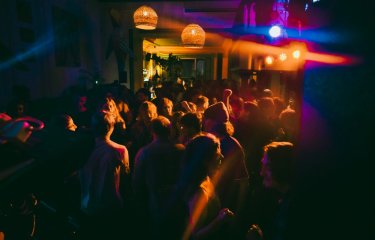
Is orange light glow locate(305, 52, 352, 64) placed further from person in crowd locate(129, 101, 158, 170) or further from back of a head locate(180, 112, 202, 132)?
person in crowd locate(129, 101, 158, 170)

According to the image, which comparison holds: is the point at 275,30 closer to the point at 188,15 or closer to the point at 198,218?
the point at 198,218

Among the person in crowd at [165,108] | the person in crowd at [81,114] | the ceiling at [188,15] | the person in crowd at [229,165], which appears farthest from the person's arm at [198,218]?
the ceiling at [188,15]

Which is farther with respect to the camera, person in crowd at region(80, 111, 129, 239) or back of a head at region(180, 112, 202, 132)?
back of a head at region(180, 112, 202, 132)

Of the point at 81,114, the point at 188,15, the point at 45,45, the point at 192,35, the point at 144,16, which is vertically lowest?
the point at 81,114

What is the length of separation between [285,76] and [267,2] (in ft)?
14.6

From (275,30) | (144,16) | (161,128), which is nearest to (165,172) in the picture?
(161,128)

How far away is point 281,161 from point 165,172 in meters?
1.14

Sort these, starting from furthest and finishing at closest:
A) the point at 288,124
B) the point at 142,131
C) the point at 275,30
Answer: the point at 275,30 → the point at 142,131 → the point at 288,124

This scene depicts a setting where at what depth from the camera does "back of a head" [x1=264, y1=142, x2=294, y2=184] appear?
1954 mm

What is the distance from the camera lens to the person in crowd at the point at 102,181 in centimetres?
266

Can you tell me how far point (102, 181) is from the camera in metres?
2.66

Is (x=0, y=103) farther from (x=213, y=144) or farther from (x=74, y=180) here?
(x=213, y=144)

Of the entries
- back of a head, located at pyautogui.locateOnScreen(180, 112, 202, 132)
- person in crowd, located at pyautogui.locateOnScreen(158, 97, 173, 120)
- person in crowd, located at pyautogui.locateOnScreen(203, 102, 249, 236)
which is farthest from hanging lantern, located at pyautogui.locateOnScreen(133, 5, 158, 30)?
back of a head, located at pyautogui.locateOnScreen(180, 112, 202, 132)

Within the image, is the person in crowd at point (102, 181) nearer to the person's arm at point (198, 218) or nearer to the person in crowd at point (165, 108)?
the person's arm at point (198, 218)
